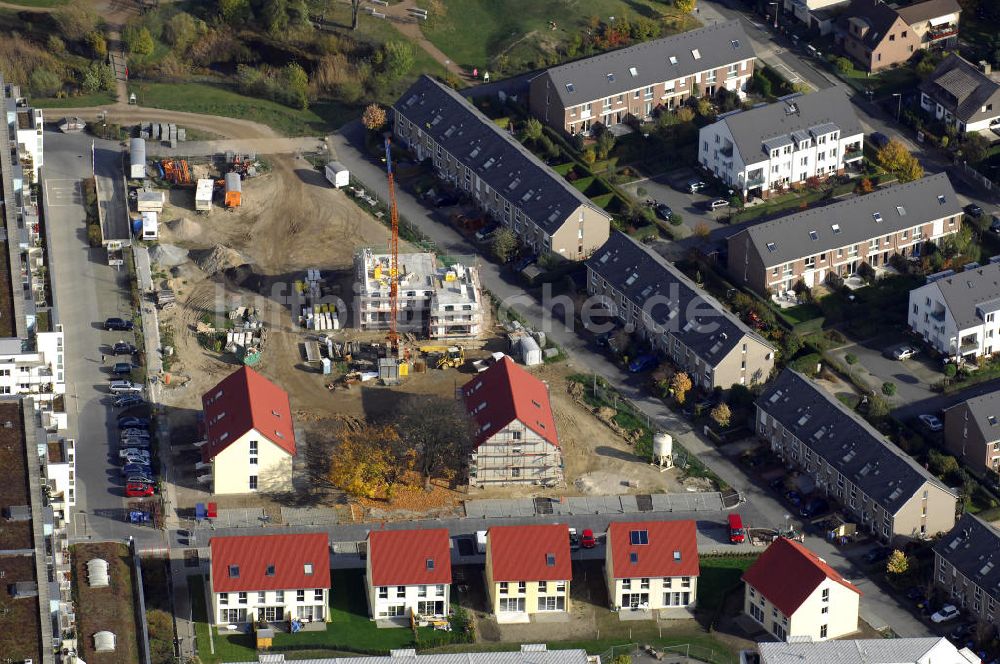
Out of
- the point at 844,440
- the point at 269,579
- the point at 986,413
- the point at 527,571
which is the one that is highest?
the point at 986,413

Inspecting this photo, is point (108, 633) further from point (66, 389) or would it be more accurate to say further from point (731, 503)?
point (731, 503)

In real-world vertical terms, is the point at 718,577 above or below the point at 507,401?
below

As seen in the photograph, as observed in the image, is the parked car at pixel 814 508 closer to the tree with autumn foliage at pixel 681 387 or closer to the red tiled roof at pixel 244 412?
the tree with autumn foliage at pixel 681 387

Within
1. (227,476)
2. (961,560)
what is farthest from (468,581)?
(961,560)

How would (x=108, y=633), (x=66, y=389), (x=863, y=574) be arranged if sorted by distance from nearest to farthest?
(x=108, y=633) < (x=863, y=574) < (x=66, y=389)

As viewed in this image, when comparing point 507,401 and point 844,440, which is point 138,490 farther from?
point 844,440

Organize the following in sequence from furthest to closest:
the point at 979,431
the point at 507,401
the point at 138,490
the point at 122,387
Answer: the point at 122,387, the point at 507,401, the point at 979,431, the point at 138,490

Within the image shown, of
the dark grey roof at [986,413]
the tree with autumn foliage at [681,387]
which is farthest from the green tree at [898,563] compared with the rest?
the tree with autumn foliage at [681,387]

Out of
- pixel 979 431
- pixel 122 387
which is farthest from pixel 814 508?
pixel 122 387
